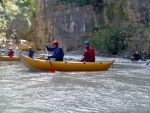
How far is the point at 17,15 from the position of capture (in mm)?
43406

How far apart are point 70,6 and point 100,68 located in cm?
1781

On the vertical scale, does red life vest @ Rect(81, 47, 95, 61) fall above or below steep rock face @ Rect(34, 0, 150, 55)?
below

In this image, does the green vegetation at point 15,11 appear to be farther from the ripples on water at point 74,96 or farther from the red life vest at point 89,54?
the ripples on water at point 74,96

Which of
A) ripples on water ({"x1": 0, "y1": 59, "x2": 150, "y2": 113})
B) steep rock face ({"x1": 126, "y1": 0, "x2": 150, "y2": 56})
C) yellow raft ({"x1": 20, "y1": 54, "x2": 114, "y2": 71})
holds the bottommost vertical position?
ripples on water ({"x1": 0, "y1": 59, "x2": 150, "y2": 113})

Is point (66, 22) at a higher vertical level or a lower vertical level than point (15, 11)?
lower

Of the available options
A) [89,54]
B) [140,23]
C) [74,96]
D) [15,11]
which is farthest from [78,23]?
[74,96]

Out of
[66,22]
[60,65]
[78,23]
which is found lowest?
[60,65]

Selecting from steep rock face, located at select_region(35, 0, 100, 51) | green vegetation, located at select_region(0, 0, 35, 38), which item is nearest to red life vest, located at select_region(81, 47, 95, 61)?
steep rock face, located at select_region(35, 0, 100, 51)

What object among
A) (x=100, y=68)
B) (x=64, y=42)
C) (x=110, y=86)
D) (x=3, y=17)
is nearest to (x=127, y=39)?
(x=64, y=42)

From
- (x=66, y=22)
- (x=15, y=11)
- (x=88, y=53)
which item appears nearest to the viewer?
(x=88, y=53)

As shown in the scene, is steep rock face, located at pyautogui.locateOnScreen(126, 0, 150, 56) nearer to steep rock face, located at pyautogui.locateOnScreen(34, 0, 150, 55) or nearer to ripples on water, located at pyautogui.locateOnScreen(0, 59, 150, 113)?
steep rock face, located at pyautogui.locateOnScreen(34, 0, 150, 55)

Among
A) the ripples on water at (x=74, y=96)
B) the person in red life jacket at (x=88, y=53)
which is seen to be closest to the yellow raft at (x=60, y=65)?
the person in red life jacket at (x=88, y=53)

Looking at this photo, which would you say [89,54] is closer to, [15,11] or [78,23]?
[78,23]

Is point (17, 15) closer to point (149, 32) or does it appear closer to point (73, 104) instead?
point (149, 32)
